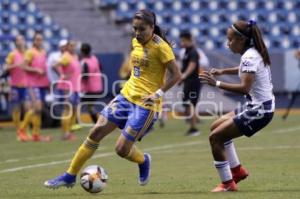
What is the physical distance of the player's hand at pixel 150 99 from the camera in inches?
450

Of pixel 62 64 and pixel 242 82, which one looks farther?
pixel 62 64

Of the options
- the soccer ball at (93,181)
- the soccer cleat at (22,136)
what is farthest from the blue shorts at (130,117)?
the soccer cleat at (22,136)

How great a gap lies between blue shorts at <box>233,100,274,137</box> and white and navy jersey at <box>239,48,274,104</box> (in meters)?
0.07

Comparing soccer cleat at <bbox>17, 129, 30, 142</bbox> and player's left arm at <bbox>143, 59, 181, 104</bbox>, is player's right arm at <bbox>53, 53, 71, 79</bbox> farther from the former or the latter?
player's left arm at <bbox>143, 59, 181, 104</bbox>

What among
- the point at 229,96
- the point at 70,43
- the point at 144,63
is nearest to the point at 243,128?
the point at 144,63

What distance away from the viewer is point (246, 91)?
1083cm

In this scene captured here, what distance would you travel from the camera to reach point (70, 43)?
22000 millimetres

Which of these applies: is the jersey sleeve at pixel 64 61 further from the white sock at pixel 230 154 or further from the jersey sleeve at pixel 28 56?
the white sock at pixel 230 154

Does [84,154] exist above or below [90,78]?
above

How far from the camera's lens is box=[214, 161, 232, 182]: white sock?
36.4 feet

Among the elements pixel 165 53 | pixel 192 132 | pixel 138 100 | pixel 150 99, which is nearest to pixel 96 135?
pixel 138 100

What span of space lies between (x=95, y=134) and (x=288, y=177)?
2.78m

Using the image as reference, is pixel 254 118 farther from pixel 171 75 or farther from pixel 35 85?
pixel 35 85

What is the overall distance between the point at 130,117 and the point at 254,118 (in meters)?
1.52
